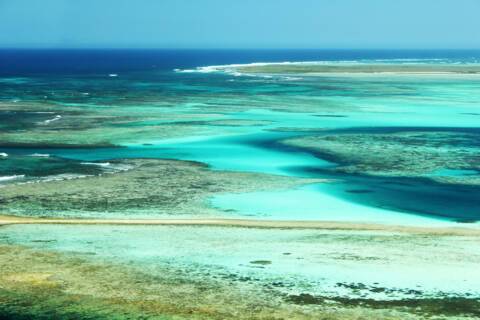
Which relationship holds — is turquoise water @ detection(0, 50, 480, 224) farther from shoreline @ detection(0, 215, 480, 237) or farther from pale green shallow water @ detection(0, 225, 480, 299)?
pale green shallow water @ detection(0, 225, 480, 299)

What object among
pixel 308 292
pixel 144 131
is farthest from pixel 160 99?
pixel 308 292

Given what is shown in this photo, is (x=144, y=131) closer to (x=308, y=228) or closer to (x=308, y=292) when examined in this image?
(x=308, y=228)

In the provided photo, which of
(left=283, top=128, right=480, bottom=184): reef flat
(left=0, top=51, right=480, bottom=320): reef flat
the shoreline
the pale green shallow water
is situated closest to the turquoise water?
(left=0, top=51, right=480, bottom=320): reef flat

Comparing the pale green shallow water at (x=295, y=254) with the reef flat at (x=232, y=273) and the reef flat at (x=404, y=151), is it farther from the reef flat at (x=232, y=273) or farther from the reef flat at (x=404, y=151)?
the reef flat at (x=404, y=151)

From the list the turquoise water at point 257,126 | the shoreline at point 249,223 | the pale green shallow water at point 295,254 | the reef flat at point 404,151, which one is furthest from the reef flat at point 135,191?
the reef flat at point 404,151

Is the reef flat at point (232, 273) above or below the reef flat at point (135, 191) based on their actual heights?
below

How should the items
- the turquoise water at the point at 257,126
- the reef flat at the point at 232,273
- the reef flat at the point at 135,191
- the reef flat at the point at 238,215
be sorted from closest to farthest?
the reef flat at the point at 232,273, the reef flat at the point at 238,215, the reef flat at the point at 135,191, the turquoise water at the point at 257,126

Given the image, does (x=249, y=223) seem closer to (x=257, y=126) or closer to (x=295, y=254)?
(x=295, y=254)

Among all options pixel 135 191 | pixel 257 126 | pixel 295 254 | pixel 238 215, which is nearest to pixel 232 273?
pixel 295 254
